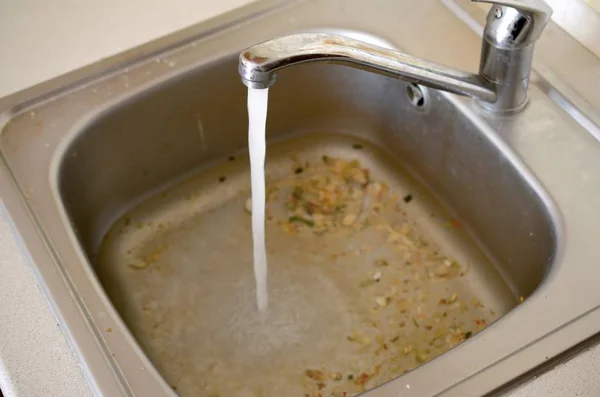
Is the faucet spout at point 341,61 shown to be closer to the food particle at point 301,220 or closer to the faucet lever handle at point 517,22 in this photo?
the faucet lever handle at point 517,22

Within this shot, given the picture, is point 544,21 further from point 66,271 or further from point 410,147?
point 66,271

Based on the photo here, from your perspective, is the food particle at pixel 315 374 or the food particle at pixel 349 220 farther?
the food particle at pixel 349 220

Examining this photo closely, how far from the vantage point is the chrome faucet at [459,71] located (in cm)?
60

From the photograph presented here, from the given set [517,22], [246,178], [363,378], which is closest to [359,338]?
[363,378]

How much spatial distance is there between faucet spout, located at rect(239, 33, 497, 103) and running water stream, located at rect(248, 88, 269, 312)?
5 cm

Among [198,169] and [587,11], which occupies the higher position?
[587,11]

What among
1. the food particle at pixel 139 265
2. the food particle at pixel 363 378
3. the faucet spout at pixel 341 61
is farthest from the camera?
the food particle at pixel 139 265

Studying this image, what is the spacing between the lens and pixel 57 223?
70 cm

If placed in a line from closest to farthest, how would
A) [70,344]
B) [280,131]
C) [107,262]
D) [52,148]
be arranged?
[70,344] < [52,148] < [107,262] < [280,131]

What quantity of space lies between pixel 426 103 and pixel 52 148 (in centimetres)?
46

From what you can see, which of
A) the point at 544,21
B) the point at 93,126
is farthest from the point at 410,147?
the point at 93,126

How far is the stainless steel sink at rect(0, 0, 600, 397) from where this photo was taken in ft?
2.06

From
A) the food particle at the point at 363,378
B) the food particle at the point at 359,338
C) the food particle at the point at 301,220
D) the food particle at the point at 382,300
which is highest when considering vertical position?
the food particle at the point at 301,220

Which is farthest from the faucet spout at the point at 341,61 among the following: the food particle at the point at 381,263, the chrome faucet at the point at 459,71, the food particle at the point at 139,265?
the food particle at the point at 139,265
